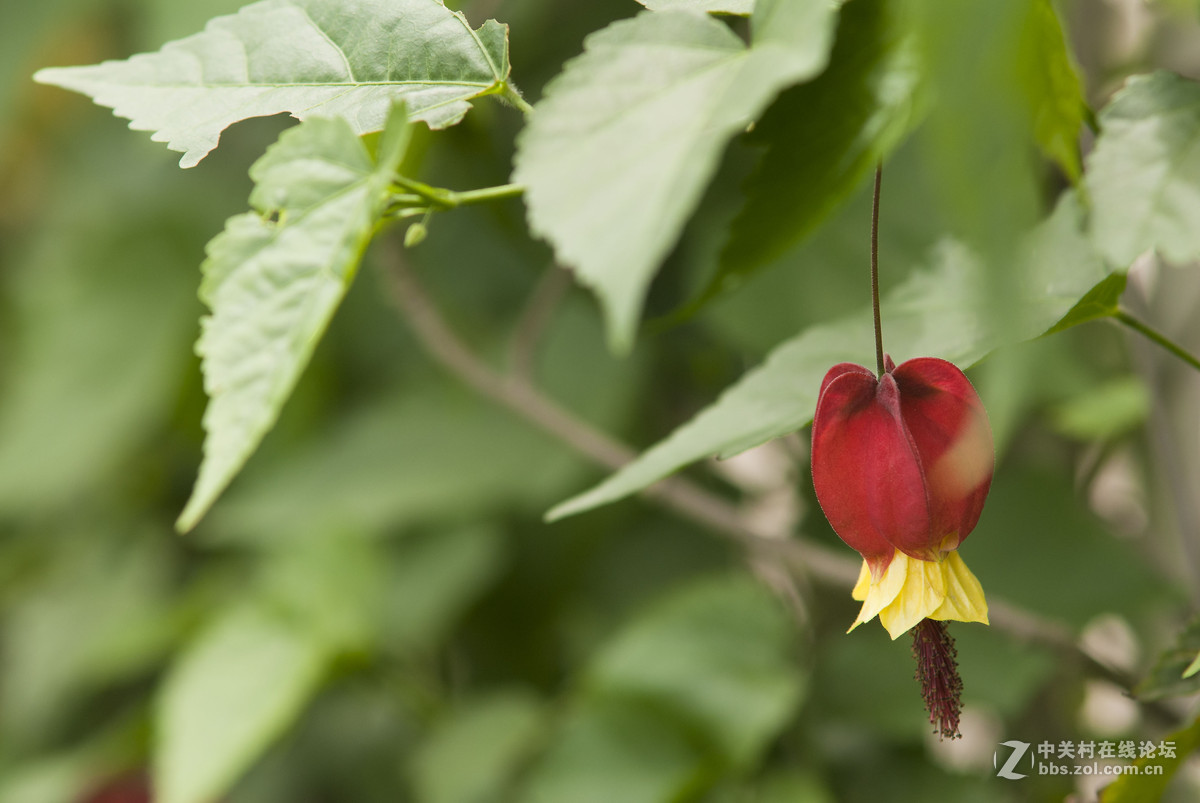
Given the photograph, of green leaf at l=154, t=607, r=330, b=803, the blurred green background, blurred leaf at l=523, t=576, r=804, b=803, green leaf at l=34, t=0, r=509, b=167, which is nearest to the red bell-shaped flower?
green leaf at l=34, t=0, r=509, b=167

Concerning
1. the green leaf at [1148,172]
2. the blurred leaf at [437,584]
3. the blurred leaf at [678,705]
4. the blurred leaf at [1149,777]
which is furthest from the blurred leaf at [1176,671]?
the blurred leaf at [437,584]

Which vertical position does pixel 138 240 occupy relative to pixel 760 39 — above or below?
below

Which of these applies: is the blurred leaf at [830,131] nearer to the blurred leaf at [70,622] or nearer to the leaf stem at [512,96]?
the leaf stem at [512,96]

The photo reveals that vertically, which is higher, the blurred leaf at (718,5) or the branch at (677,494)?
the blurred leaf at (718,5)

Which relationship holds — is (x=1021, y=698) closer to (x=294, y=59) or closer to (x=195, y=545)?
(x=294, y=59)

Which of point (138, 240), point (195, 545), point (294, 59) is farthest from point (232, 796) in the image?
point (294, 59)

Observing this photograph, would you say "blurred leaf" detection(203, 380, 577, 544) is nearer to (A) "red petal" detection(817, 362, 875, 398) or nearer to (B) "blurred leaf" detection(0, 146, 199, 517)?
(B) "blurred leaf" detection(0, 146, 199, 517)
